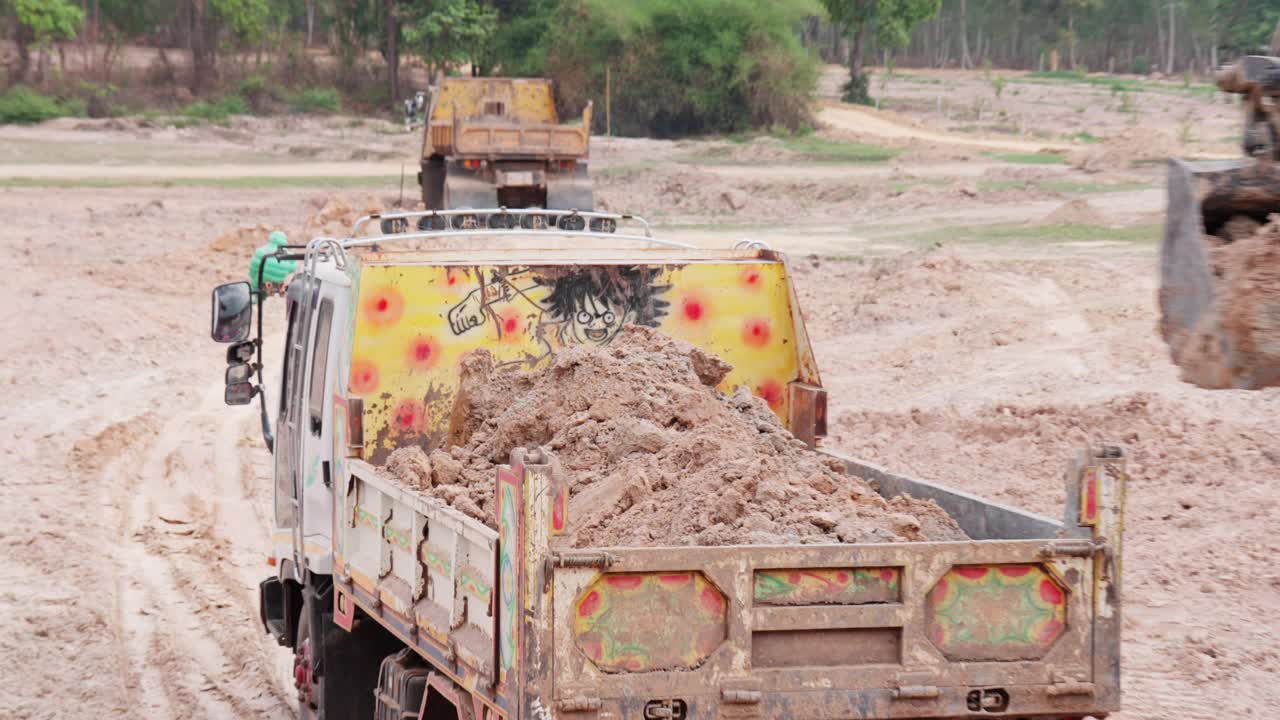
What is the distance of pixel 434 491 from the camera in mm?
6723

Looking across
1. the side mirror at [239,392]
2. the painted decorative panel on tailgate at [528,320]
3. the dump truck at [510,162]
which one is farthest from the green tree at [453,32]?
the painted decorative panel on tailgate at [528,320]

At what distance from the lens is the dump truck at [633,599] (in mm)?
5082

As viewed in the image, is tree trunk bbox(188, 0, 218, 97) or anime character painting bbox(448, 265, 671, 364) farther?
tree trunk bbox(188, 0, 218, 97)

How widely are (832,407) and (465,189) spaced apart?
12260 millimetres

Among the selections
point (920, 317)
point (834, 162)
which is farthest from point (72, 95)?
point (920, 317)

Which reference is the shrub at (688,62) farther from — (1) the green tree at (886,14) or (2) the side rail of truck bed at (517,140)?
(2) the side rail of truck bed at (517,140)

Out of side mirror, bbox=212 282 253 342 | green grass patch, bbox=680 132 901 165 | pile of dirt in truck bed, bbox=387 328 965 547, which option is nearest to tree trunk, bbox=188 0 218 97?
green grass patch, bbox=680 132 901 165

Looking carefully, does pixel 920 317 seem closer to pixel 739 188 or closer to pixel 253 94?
pixel 739 188

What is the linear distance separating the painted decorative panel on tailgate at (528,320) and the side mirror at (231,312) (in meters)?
1.14

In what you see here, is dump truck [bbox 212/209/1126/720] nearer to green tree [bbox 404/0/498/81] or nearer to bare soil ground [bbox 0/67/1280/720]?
bare soil ground [bbox 0/67/1280/720]

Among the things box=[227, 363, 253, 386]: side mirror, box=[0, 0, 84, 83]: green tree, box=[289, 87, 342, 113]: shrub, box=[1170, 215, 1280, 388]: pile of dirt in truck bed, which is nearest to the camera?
box=[1170, 215, 1280, 388]: pile of dirt in truck bed

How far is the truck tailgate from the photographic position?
201 inches

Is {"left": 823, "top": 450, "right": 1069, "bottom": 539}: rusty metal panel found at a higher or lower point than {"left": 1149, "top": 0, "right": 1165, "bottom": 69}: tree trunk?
lower

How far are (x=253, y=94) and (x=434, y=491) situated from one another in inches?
2082
